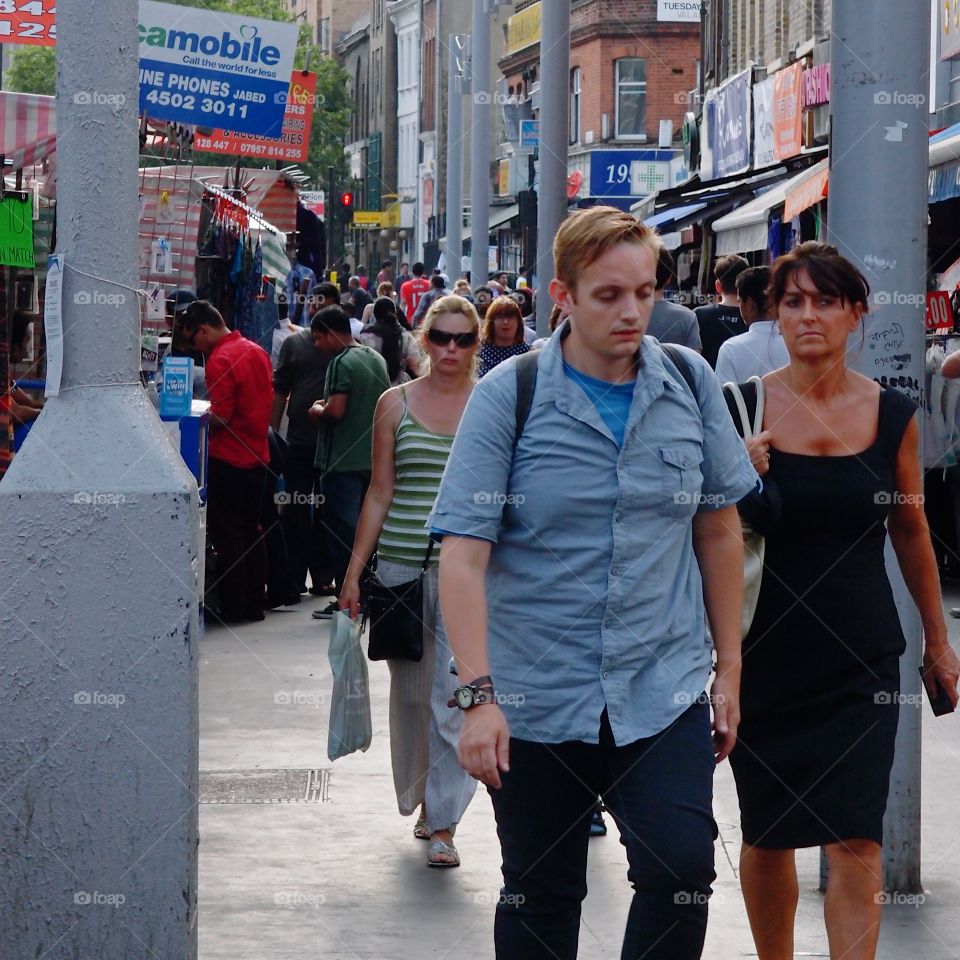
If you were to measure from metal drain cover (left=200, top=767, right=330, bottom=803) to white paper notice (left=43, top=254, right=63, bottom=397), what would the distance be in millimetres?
2604

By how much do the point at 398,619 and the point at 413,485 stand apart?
0.47 metres

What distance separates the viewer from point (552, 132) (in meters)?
15.7

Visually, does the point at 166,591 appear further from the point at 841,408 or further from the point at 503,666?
the point at 841,408

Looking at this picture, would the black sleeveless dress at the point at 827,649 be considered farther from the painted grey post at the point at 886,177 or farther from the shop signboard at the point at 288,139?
the shop signboard at the point at 288,139

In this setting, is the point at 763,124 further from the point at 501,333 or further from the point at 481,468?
the point at 481,468

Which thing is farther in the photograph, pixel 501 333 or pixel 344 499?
pixel 344 499

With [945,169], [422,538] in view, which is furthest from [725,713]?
[945,169]

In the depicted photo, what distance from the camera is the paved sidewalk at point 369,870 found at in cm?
532

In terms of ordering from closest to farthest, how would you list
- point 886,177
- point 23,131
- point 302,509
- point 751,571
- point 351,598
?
1. point 751,571
2. point 886,177
3. point 351,598
4. point 23,131
5. point 302,509

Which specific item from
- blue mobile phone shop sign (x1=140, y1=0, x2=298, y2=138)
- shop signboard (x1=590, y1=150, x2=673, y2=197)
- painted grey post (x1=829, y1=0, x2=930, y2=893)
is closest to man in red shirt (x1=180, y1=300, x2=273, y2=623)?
blue mobile phone shop sign (x1=140, y1=0, x2=298, y2=138)

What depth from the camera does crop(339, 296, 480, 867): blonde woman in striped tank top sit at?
6.39 meters

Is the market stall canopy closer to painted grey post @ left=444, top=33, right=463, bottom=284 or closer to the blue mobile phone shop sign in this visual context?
the blue mobile phone shop sign

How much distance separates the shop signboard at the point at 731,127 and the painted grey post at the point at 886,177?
2142 centimetres

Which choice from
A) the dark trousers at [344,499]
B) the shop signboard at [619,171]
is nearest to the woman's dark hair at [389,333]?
the dark trousers at [344,499]
